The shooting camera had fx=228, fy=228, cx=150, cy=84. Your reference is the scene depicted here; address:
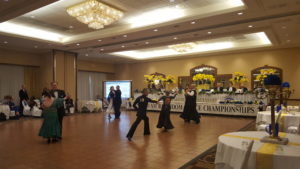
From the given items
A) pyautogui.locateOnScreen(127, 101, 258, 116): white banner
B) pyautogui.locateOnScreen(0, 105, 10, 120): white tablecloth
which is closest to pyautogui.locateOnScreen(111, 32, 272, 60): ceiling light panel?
pyautogui.locateOnScreen(127, 101, 258, 116): white banner

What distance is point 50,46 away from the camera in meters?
11.5

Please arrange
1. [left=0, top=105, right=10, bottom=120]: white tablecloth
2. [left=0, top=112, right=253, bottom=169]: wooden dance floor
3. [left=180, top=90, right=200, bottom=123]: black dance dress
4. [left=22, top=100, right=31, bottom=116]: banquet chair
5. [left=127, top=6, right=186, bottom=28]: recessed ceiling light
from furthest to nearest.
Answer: [left=22, top=100, right=31, bottom=116]: banquet chair < [left=0, top=105, right=10, bottom=120]: white tablecloth < [left=180, top=90, right=200, bottom=123]: black dance dress < [left=127, top=6, right=186, bottom=28]: recessed ceiling light < [left=0, top=112, right=253, bottom=169]: wooden dance floor

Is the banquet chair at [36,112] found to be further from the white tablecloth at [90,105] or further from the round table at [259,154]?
the round table at [259,154]

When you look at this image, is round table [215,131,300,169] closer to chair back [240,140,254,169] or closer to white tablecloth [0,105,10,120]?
chair back [240,140,254,169]

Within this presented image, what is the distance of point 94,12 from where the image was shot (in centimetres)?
685

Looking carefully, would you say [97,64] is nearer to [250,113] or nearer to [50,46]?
[50,46]

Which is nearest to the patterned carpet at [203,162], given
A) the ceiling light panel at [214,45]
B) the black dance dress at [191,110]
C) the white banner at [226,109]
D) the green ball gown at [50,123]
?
the green ball gown at [50,123]

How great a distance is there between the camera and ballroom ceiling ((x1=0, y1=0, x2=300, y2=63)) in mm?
6660

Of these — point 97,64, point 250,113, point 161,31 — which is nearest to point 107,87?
point 97,64

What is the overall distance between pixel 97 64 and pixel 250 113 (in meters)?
11.6

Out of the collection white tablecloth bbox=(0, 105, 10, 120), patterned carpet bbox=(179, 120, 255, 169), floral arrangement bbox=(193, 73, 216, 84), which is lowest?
patterned carpet bbox=(179, 120, 255, 169)

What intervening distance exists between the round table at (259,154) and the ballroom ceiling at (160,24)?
478cm

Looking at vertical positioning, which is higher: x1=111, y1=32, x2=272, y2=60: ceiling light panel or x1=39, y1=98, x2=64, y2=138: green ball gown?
x1=111, y1=32, x2=272, y2=60: ceiling light panel

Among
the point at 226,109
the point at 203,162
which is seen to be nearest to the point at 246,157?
the point at 203,162
